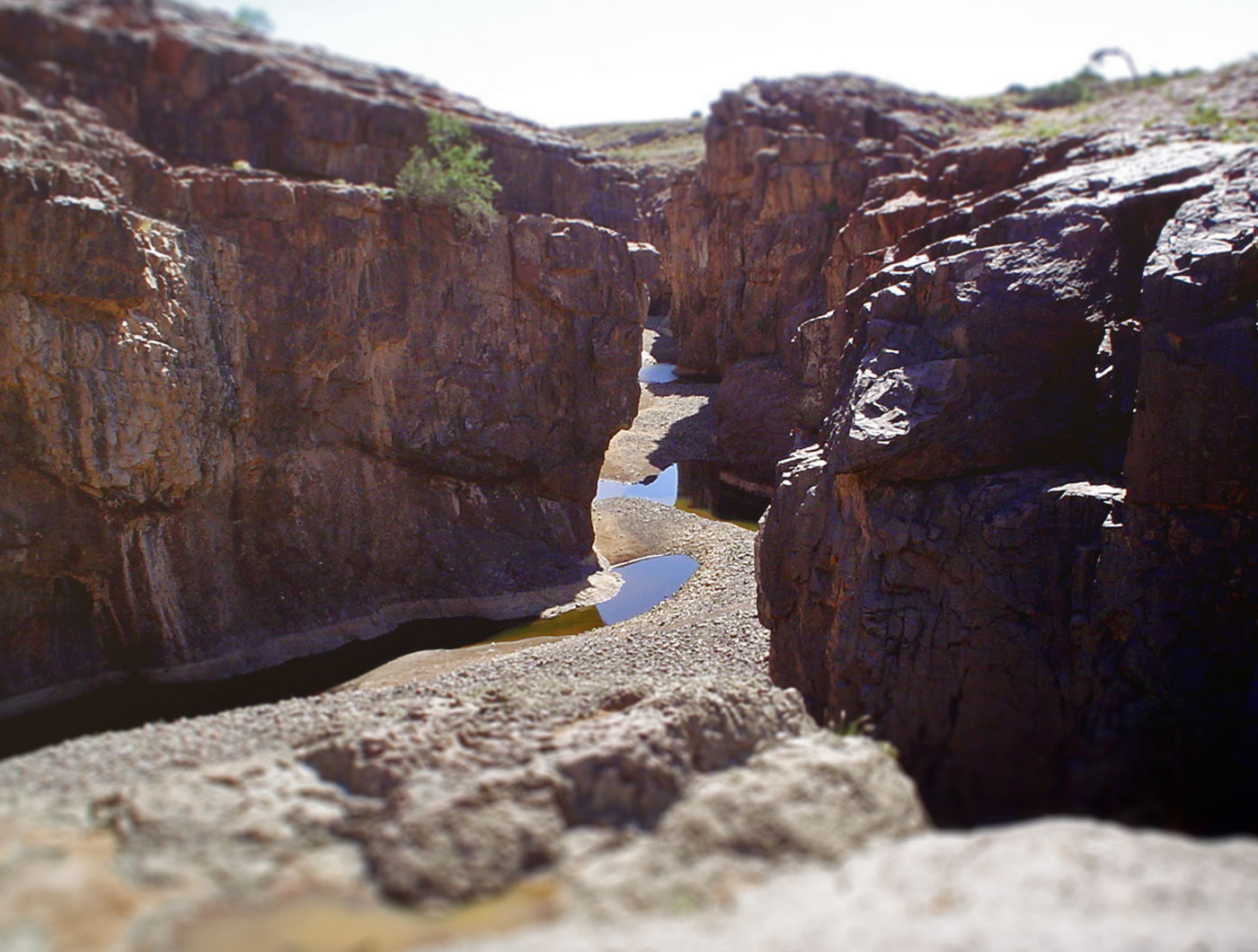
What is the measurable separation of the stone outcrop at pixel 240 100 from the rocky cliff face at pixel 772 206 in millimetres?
10374

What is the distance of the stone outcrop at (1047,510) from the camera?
14875 mm

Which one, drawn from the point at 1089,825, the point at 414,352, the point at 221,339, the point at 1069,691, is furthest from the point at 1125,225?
the point at 221,339

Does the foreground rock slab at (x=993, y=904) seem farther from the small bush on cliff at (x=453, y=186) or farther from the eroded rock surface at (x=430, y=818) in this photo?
the small bush on cliff at (x=453, y=186)

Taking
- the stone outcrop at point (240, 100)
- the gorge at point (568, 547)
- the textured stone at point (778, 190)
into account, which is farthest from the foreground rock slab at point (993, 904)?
the textured stone at point (778, 190)

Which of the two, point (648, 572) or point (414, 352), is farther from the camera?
point (648, 572)

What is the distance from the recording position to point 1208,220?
59.1ft

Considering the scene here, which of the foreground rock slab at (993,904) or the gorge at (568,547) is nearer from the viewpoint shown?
the foreground rock slab at (993,904)

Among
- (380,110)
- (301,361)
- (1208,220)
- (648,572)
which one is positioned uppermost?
(380,110)

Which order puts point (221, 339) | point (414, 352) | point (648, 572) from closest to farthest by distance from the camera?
1. point (221, 339)
2. point (414, 352)
3. point (648, 572)

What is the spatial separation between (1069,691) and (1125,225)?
960 centimetres

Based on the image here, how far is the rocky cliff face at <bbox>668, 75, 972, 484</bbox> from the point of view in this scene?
4950 cm

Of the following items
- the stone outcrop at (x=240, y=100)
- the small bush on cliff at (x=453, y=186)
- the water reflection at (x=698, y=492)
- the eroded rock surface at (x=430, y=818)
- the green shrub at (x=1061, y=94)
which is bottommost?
the water reflection at (x=698, y=492)

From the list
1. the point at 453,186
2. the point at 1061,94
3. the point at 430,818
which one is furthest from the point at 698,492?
the point at 1061,94

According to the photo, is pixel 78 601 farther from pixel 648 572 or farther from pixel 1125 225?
pixel 1125 225
